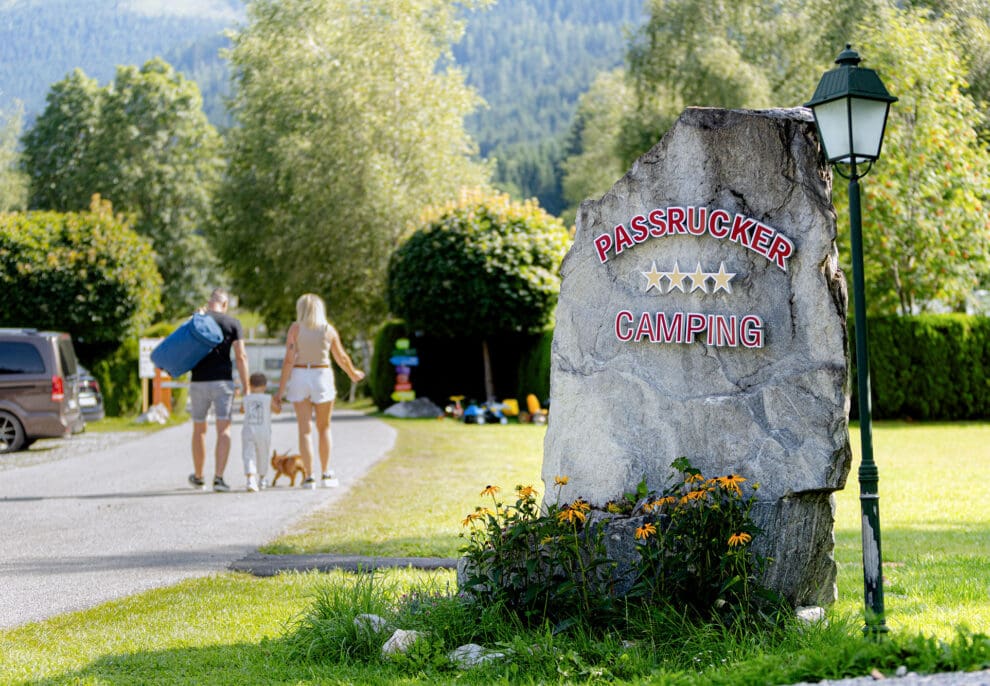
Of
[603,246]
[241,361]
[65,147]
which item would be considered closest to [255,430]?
[241,361]

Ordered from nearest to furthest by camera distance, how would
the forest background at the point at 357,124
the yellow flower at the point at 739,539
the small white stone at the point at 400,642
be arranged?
1. the small white stone at the point at 400,642
2. the yellow flower at the point at 739,539
3. the forest background at the point at 357,124

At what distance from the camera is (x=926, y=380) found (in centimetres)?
2244

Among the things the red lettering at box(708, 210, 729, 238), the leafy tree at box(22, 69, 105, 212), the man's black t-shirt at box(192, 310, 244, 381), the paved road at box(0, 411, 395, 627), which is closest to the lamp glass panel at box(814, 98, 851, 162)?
the red lettering at box(708, 210, 729, 238)

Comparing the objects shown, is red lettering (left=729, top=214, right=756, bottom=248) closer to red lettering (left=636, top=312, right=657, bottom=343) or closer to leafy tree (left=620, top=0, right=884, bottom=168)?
red lettering (left=636, top=312, right=657, bottom=343)

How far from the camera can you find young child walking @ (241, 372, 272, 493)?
1154cm

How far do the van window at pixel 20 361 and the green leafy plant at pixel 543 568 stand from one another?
13.0 meters

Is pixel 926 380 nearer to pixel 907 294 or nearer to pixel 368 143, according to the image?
pixel 907 294

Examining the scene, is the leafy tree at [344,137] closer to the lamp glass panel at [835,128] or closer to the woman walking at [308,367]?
the woman walking at [308,367]

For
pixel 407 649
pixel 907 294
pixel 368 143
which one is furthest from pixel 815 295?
pixel 368 143

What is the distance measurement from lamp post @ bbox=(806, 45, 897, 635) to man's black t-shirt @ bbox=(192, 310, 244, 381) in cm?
733

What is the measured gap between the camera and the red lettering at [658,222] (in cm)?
591

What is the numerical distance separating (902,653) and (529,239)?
1948 cm

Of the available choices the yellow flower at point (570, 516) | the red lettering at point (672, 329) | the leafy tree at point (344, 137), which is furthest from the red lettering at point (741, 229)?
the leafy tree at point (344, 137)

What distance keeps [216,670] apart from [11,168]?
51789 millimetres
